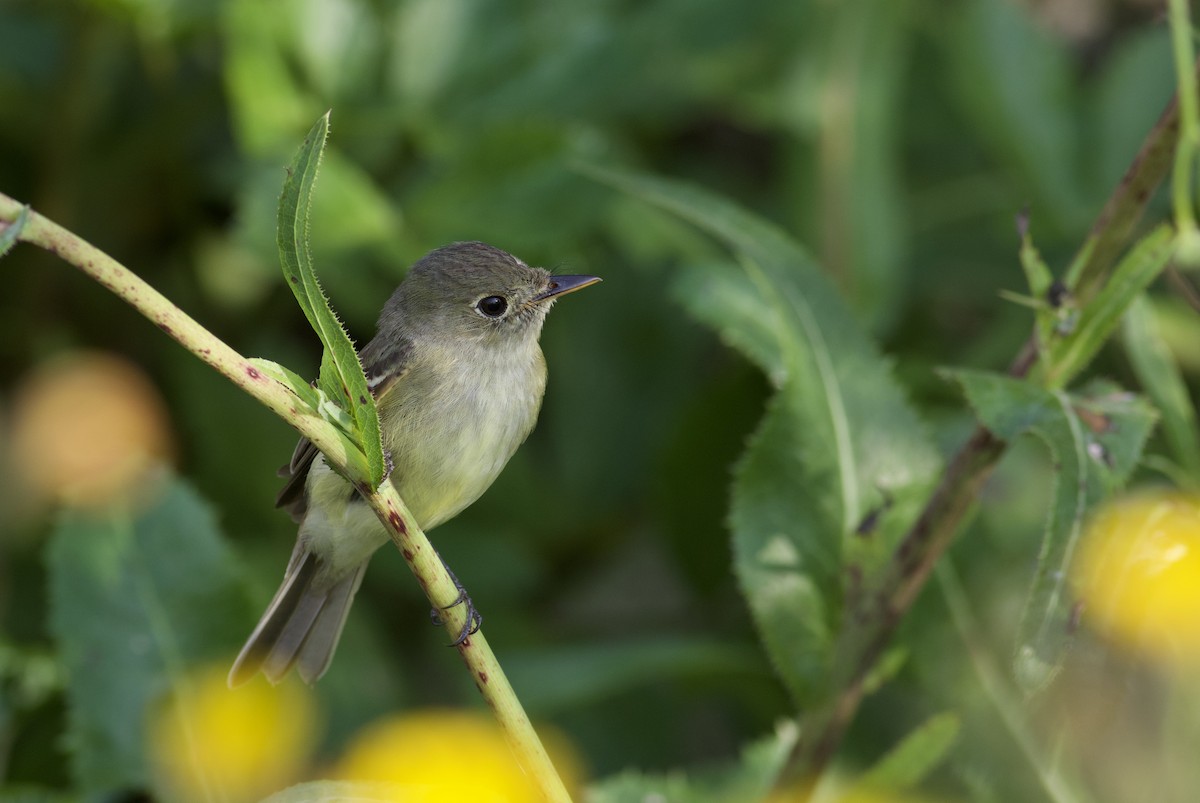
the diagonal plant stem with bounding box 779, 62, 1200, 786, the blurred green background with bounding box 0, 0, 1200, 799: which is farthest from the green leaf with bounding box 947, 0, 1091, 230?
the diagonal plant stem with bounding box 779, 62, 1200, 786

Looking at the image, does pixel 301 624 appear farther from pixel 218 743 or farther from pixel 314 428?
pixel 314 428

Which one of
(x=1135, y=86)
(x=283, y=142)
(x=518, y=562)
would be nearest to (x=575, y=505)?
(x=518, y=562)

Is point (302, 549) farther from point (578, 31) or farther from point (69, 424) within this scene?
point (578, 31)

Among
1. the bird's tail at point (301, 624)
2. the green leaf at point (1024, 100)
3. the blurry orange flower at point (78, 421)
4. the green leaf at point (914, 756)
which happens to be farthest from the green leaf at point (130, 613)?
the green leaf at point (1024, 100)

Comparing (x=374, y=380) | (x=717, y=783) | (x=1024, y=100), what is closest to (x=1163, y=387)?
(x=717, y=783)

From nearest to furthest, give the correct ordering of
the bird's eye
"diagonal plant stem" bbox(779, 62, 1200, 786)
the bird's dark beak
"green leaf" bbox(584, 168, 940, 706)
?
"diagonal plant stem" bbox(779, 62, 1200, 786), the bird's dark beak, the bird's eye, "green leaf" bbox(584, 168, 940, 706)

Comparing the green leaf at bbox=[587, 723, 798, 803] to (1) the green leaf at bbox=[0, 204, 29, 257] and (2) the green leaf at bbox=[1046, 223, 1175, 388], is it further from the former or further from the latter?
(1) the green leaf at bbox=[0, 204, 29, 257]
